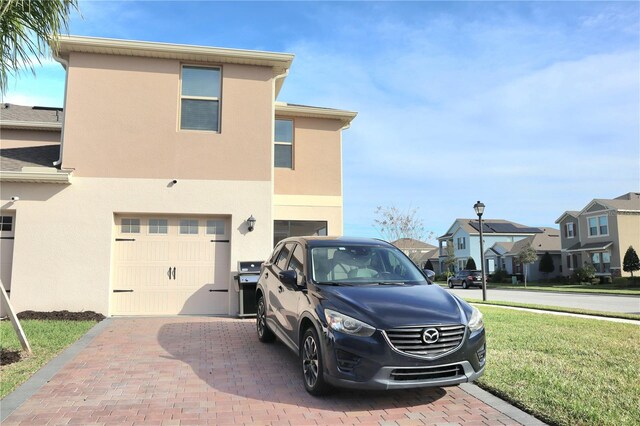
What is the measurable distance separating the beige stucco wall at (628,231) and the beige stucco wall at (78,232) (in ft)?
124

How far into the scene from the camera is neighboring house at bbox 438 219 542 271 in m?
54.1

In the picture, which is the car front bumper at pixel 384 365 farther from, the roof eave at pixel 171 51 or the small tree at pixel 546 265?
the small tree at pixel 546 265

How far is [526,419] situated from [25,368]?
237 inches

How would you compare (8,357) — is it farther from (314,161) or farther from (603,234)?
(603,234)

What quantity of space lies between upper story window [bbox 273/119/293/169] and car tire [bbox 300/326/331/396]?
902 cm

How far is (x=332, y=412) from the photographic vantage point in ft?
14.3

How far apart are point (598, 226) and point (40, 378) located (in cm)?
4480

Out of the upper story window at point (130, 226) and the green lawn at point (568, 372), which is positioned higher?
the upper story window at point (130, 226)

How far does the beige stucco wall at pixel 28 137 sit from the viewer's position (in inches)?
556

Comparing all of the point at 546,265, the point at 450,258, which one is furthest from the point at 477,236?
the point at 546,265

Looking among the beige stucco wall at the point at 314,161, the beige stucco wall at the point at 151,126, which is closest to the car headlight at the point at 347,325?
the beige stucco wall at the point at 151,126

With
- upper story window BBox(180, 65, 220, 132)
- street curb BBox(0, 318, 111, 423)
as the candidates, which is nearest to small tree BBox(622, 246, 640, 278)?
upper story window BBox(180, 65, 220, 132)

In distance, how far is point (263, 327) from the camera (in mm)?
7473

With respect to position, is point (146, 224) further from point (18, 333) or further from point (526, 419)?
point (526, 419)
